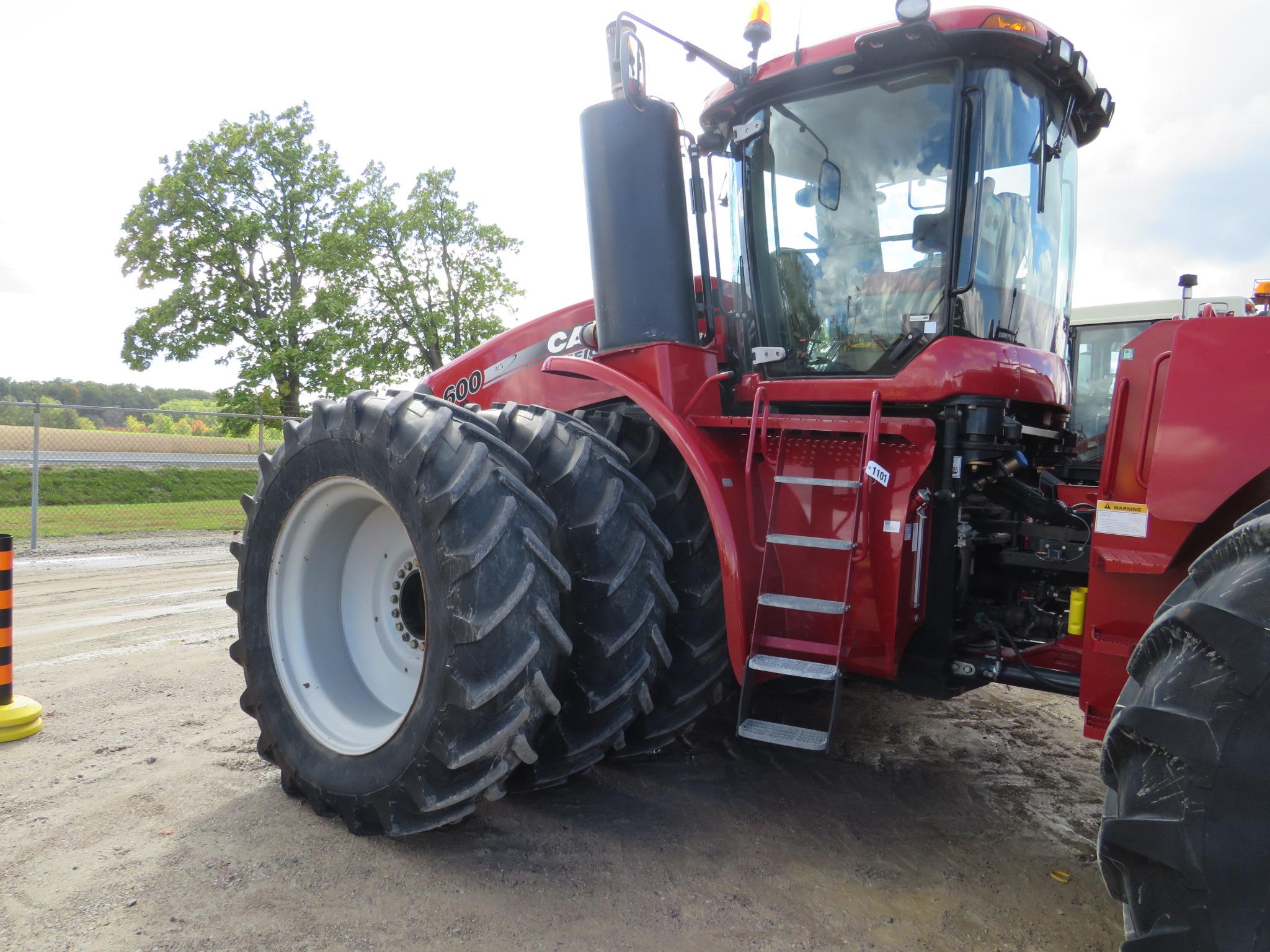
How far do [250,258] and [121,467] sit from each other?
9.09 m

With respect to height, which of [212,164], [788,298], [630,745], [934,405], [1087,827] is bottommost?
[1087,827]

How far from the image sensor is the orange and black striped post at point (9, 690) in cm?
360

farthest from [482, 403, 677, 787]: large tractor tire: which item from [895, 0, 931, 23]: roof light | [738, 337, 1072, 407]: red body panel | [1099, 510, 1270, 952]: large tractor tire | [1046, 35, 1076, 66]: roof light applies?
[1046, 35, 1076, 66]: roof light

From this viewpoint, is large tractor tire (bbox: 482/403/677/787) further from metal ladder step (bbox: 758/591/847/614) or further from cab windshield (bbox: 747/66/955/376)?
cab windshield (bbox: 747/66/955/376)

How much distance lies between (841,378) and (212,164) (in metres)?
24.1

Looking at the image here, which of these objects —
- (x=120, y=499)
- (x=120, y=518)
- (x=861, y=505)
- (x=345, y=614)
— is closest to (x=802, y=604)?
(x=861, y=505)

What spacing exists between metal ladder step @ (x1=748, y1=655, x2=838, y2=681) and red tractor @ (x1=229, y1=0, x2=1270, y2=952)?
0.04ft

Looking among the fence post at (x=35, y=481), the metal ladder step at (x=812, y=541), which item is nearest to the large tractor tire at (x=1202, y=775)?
the metal ladder step at (x=812, y=541)

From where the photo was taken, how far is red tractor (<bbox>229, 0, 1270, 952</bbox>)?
2.46 metres

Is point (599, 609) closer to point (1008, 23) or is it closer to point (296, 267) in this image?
point (1008, 23)

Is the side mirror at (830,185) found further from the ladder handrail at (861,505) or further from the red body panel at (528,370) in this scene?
the red body panel at (528,370)

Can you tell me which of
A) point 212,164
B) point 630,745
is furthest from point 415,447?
point 212,164

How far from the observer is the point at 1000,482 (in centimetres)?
305

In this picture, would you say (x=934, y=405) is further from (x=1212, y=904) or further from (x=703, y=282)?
(x=1212, y=904)
